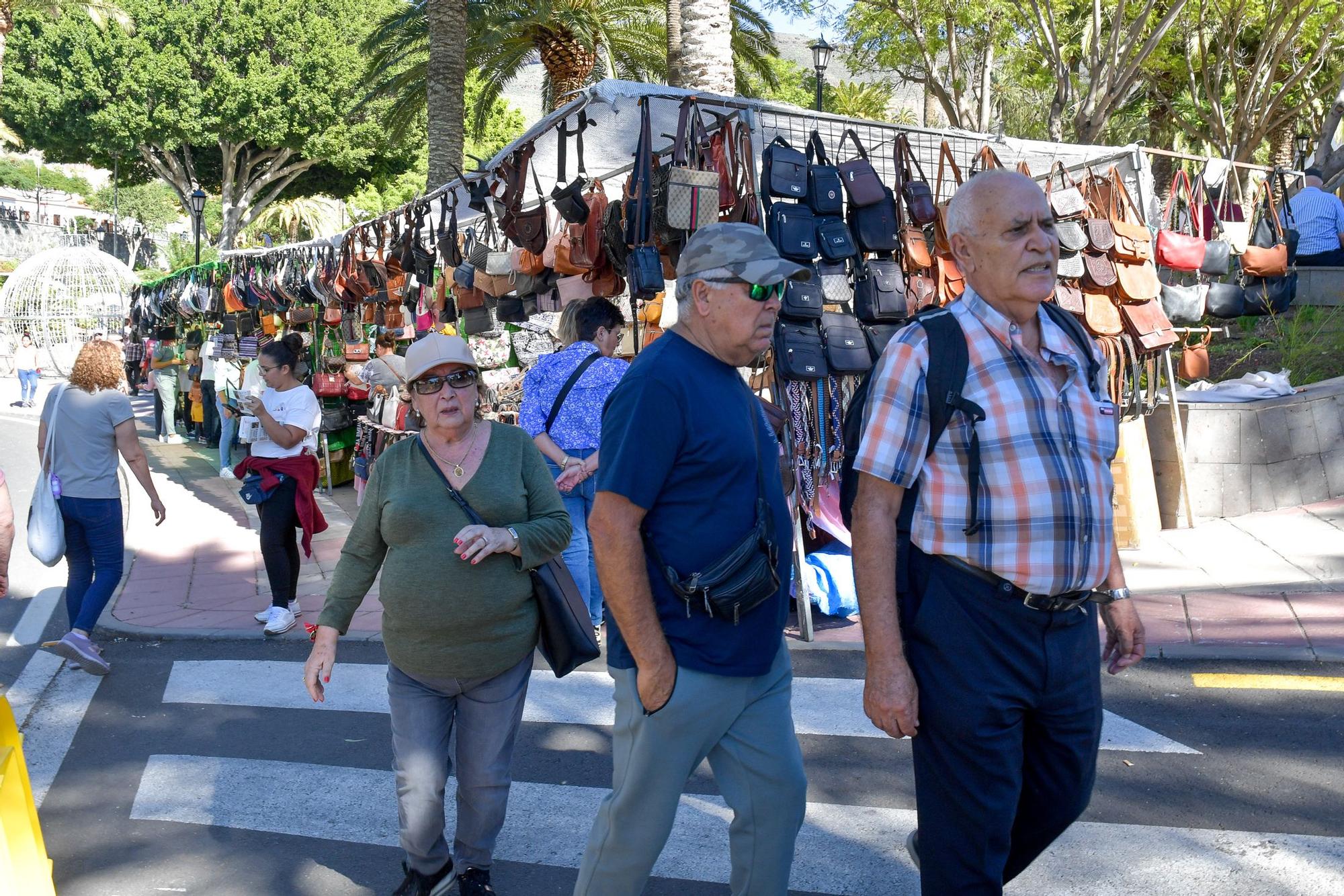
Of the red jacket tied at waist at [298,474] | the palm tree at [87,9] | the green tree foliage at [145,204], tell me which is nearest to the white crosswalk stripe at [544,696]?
the red jacket tied at waist at [298,474]

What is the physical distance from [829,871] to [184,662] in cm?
429

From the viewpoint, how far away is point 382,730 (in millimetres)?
5234

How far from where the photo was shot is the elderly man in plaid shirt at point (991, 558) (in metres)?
2.46

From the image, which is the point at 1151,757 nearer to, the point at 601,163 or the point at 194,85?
the point at 601,163

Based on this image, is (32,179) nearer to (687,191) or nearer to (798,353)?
(687,191)

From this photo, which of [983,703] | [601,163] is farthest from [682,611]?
[601,163]

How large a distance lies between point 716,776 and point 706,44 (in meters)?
8.84

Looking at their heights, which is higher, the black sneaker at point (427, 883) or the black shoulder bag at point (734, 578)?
the black shoulder bag at point (734, 578)

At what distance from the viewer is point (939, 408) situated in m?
2.46

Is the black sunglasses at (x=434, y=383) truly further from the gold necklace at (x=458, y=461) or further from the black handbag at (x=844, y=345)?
the black handbag at (x=844, y=345)

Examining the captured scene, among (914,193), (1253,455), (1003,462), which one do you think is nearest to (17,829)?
(1003,462)

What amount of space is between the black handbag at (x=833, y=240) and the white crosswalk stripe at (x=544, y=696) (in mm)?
2221

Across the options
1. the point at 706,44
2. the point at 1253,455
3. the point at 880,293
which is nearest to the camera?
the point at 880,293

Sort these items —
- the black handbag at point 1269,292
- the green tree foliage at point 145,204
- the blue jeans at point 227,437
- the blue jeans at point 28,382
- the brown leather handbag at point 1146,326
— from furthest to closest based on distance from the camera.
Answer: the green tree foliage at point 145,204, the blue jeans at point 28,382, the blue jeans at point 227,437, the black handbag at point 1269,292, the brown leather handbag at point 1146,326
